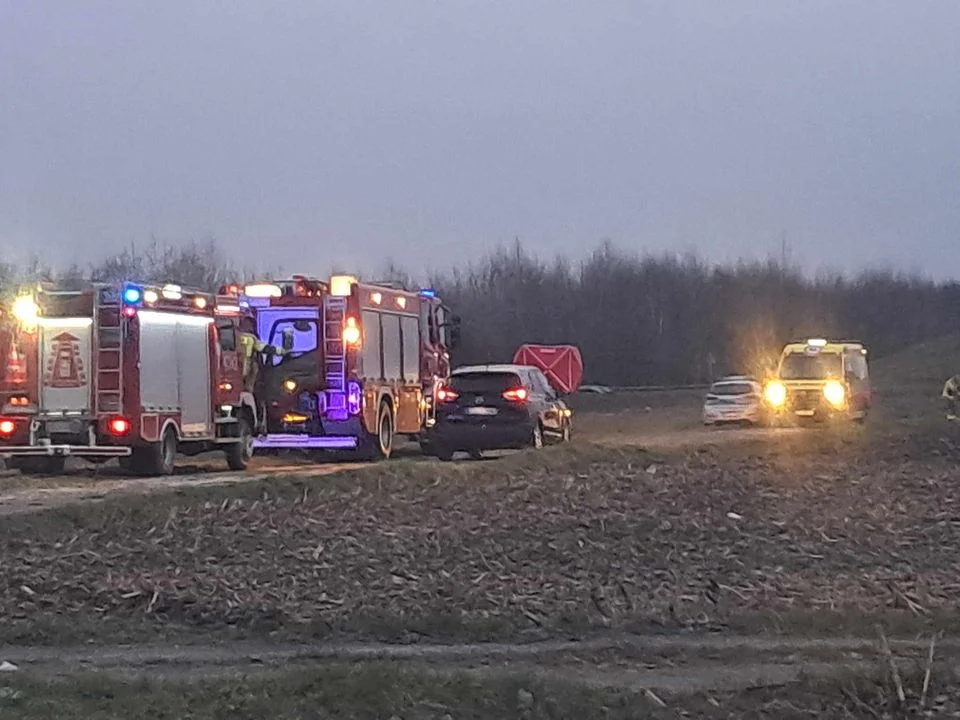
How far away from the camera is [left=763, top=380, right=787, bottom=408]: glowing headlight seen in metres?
35.8

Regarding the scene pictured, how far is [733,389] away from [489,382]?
61.6ft

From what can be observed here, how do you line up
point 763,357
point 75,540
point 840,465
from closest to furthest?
point 75,540, point 840,465, point 763,357

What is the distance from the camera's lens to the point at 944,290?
117m

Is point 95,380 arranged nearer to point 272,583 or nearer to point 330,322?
point 330,322

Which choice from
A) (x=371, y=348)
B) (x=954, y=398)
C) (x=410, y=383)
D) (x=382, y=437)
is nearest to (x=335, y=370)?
(x=371, y=348)

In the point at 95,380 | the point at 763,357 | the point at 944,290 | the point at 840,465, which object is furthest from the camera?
the point at 944,290

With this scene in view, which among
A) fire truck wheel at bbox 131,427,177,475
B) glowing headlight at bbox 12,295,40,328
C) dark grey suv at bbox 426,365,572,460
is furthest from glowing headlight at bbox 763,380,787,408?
glowing headlight at bbox 12,295,40,328

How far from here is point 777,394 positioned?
118ft

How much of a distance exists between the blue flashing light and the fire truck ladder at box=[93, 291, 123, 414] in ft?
0.39

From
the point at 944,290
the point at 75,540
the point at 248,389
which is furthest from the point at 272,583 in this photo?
the point at 944,290

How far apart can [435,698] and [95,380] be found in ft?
45.0

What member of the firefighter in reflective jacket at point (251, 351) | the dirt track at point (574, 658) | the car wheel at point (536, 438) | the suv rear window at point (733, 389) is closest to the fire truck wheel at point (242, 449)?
the firefighter in reflective jacket at point (251, 351)

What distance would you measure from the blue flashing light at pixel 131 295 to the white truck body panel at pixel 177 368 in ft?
0.78

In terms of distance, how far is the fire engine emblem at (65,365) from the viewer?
21.7m
